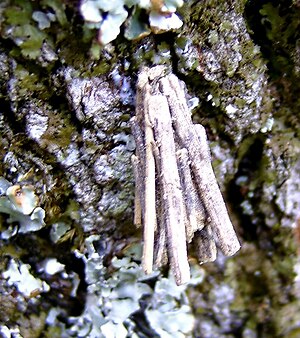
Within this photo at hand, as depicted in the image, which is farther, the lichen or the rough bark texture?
the rough bark texture

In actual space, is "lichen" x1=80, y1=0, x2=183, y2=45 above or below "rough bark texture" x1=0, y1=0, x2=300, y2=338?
above

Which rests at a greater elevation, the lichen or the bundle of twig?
the lichen

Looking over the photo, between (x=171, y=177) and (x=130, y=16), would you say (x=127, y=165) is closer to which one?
(x=171, y=177)

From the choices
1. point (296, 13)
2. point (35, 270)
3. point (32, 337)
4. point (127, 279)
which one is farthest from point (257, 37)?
point (32, 337)

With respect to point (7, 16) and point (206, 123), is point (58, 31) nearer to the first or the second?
point (7, 16)

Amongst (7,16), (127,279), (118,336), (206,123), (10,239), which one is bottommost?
(118,336)
